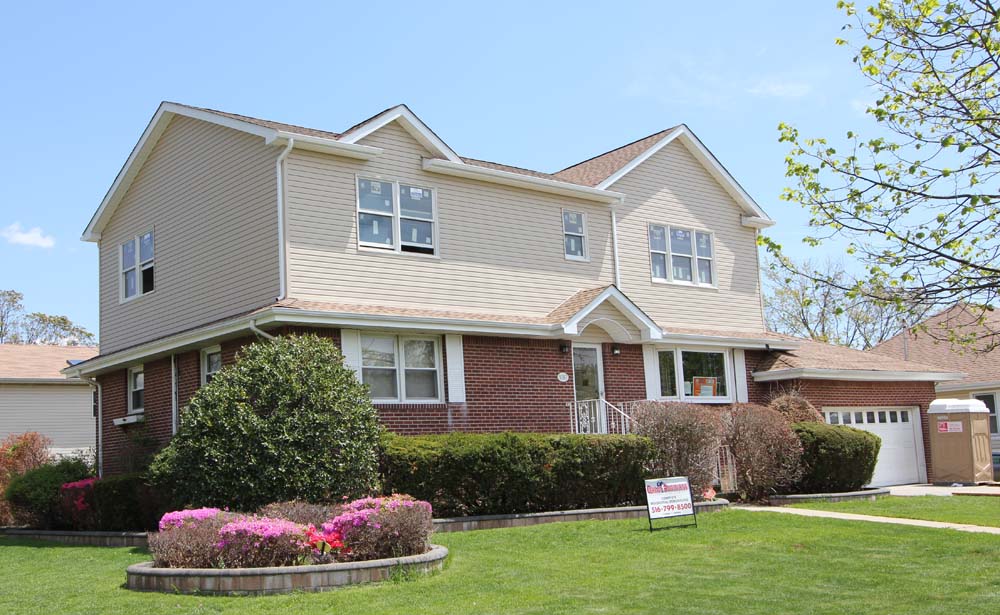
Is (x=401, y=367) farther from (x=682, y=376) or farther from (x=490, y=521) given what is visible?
(x=682, y=376)

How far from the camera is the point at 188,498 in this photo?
48.4 ft

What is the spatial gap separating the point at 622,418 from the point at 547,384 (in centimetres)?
168

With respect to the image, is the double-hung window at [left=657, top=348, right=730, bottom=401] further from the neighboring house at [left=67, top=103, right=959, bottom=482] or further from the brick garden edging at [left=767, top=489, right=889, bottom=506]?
the brick garden edging at [left=767, top=489, right=889, bottom=506]

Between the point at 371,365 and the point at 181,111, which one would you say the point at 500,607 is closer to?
the point at 371,365

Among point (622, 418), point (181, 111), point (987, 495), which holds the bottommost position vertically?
point (987, 495)

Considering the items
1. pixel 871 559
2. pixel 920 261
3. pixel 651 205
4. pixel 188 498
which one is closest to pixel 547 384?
pixel 651 205

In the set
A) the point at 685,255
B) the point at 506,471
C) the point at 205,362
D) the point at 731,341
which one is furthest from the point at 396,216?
the point at 731,341

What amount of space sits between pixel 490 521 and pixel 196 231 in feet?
30.0

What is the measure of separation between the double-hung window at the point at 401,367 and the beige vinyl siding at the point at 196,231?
7.00 feet

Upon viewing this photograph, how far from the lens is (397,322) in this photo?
18391 mm

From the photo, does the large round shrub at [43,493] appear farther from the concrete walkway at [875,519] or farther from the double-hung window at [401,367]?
the concrete walkway at [875,519]

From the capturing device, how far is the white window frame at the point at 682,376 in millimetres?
22938

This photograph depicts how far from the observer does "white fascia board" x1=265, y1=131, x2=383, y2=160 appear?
18.2 meters

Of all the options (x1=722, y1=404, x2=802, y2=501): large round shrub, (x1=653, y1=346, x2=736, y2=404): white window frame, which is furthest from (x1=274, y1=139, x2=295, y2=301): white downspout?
(x1=653, y1=346, x2=736, y2=404): white window frame
